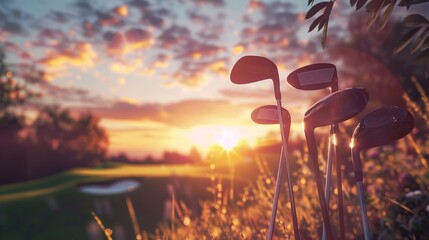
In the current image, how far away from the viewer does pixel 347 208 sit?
6.59m

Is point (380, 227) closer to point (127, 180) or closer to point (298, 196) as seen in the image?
point (298, 196)

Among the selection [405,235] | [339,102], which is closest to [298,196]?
[405,235]

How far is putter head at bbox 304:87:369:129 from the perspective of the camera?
9.06ft

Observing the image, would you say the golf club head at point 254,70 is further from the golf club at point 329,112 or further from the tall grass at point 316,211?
the tall grass at point 316,211

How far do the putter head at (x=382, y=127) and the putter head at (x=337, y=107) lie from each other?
318 mm

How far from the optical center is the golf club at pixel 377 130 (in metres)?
3.01

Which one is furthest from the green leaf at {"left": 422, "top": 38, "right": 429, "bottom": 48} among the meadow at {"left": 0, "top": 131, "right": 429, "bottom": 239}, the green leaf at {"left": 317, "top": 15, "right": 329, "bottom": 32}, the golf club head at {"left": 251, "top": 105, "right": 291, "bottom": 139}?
the meadow at {"left": 0, "top": 131, "right": 429, "bottom": 239}

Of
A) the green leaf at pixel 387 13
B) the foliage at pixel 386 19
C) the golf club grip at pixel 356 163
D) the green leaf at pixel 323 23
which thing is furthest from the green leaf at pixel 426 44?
the golf club grip at pixel 356 163

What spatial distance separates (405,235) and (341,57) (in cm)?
2602

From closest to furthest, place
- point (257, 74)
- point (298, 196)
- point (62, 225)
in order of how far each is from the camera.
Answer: point (257, 74) < point (298, 196) < point (62, 225)

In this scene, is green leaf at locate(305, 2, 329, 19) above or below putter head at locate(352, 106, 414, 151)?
above

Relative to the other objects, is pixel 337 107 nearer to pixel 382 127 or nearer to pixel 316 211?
pixel 382 127

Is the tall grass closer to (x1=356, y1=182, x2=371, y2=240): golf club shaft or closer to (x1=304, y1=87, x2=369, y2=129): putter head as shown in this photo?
(x1=356, y1=182, x2=371, y2=240): golf club shaft

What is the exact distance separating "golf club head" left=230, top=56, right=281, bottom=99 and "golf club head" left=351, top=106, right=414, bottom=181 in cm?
64
